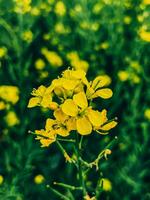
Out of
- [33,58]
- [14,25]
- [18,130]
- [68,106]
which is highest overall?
[14,25]

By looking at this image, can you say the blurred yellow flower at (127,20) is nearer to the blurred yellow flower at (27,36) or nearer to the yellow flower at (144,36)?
the yellow flower at (144,36)

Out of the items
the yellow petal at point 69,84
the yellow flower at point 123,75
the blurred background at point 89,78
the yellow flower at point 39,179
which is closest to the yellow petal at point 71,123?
the yellow petal at point 69,84

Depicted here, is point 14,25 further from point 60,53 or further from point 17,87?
point 17,87

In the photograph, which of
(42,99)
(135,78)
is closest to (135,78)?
(135,78)

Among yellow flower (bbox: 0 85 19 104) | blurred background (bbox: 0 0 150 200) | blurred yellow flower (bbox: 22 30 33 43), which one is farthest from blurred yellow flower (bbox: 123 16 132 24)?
yellow flower (bbox: 0 85 19 104)

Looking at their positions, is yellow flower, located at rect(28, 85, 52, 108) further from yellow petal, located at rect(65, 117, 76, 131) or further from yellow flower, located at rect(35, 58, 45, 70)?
yellow flower, located at rect(35, 58, 45, 70)

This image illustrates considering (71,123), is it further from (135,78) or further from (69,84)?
(135,78)

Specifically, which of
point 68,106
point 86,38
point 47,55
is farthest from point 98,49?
point 68,106
